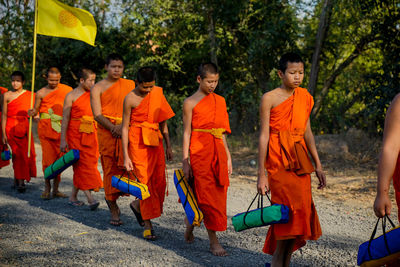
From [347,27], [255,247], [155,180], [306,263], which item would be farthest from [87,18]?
[347,27]

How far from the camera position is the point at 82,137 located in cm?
682

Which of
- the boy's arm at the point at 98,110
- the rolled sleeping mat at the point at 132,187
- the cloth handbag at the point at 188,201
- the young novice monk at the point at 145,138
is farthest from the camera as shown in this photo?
the boy's arm at the point at 98,110

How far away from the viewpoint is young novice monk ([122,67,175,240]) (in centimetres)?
521

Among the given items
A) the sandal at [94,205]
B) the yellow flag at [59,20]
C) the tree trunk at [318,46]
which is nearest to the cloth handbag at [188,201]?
the sandal at [94,205]

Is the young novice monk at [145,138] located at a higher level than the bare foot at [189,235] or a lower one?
higher

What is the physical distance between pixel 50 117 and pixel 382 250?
6428mm

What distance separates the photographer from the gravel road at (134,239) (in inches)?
167

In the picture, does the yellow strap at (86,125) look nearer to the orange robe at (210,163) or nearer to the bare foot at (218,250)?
the orange robe at (210,163)

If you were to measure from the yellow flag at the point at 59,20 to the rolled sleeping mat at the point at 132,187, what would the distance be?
11.1 ft

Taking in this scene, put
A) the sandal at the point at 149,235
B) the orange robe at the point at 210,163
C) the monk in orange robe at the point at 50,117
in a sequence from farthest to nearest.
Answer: the monk in orange robe at the point at 50,117 < the sandal at the point at 149,235 < the orange robe at the point at 210,163

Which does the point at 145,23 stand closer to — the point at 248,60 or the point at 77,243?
the point at 248,60

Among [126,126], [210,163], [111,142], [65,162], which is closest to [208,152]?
[210,163]

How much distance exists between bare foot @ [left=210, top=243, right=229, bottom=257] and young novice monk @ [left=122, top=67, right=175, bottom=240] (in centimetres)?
95

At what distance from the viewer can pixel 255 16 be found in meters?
12.5
